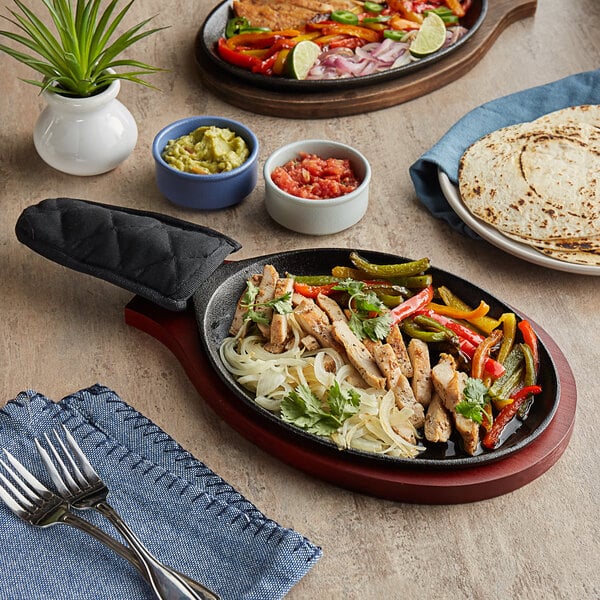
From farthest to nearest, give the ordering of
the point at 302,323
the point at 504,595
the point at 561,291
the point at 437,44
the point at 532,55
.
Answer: the point at 532,55 → the point at 437,44 → the point at 561,291 → the point at 302,323 → the point at 504,595

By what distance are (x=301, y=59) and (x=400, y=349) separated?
185cm

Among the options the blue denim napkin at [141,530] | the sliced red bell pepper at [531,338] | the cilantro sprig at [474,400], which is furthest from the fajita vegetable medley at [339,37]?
the blue denim napkin at [141,530]

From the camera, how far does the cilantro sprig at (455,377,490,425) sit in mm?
2242

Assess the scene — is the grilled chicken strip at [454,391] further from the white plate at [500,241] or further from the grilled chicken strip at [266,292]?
the white plate at [500,241]

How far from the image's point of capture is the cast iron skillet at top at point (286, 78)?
12.3 ft

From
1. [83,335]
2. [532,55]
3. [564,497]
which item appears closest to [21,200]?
[83,335]

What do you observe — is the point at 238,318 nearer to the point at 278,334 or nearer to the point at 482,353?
the point at 278,334

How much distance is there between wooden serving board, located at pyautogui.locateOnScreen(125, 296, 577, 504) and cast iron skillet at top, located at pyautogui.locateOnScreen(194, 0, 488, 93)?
68.8 inches

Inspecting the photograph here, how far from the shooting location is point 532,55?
434 cm

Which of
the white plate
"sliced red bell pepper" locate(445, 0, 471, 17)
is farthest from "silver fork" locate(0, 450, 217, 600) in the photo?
"sliced red bell pepper" locate(445, 0, 471, 17)

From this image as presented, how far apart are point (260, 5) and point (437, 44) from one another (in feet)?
3.14

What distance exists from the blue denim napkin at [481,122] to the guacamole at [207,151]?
741mm

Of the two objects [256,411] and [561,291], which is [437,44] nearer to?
[561,291]

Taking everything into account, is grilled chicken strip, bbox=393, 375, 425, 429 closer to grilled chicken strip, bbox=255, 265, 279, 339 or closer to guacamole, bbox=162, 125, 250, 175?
grilled chicken strip, bbox=255, 265, 279, 339
